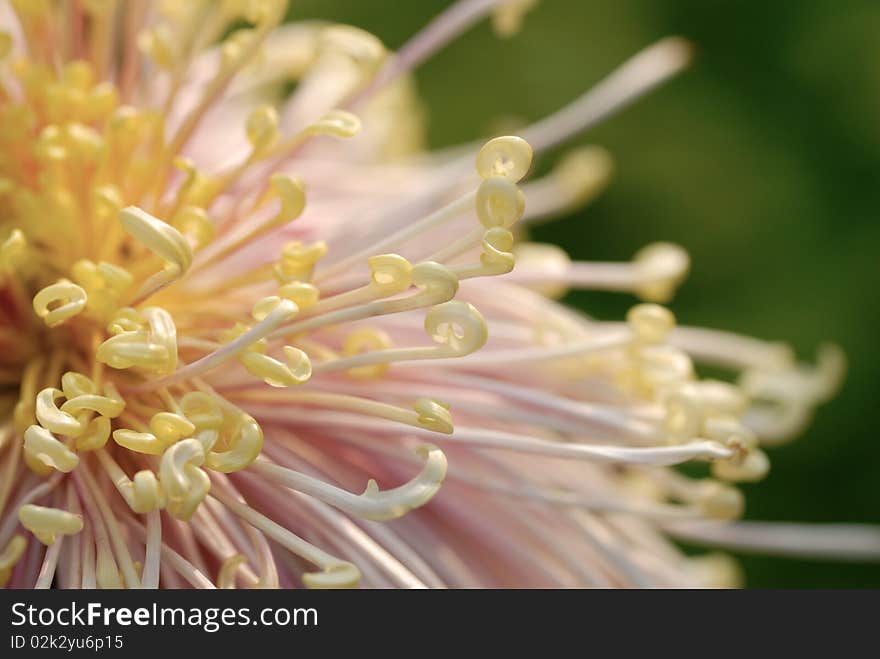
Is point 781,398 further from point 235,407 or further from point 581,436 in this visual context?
point 235,407

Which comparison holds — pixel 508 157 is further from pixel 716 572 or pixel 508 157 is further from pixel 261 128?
pixel 716 572

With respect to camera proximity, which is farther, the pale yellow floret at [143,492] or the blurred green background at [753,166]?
the blurred green background at [753,166]

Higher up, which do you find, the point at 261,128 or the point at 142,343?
the point at 261,128

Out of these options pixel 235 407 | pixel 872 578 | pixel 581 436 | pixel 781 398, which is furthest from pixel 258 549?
pixel 872 578

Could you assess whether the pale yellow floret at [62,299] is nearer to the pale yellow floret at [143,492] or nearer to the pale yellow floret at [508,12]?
the pale yellow floret at [143,492]

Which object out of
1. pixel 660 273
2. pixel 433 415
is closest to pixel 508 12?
pixel 660 273

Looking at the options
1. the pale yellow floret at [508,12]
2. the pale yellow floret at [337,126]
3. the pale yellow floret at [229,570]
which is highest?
the pale yellow floret at [508,12]

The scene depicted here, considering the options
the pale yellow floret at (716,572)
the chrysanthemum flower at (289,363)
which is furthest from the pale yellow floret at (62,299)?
the pale yellow floret at (716,572)

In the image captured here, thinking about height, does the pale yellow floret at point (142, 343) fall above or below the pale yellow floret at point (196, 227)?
below
